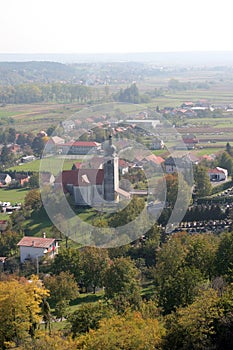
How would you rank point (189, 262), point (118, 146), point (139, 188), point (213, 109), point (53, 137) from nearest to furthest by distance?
point (189, 262)
point (139, 188)
point (118, 146)
point (53, 137)
point (213, 109)

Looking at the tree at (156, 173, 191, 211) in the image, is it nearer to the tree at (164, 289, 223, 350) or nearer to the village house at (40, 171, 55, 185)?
the village house at (40, 171, 55, 185)

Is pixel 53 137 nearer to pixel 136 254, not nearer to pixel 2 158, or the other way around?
pixel 2 158

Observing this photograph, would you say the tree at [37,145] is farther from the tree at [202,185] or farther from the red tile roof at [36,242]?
the red tile roof at [36,242]

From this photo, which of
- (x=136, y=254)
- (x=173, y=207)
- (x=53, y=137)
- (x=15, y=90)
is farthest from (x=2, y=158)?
(x=15, y=90)

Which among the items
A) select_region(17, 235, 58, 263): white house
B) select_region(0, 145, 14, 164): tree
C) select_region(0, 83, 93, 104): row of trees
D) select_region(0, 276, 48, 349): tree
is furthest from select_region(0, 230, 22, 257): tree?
select_region(0, 83, 93, 104): row of trees

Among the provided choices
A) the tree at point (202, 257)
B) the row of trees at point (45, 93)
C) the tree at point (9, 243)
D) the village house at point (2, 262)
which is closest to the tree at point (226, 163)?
the tree at point (9, 243)

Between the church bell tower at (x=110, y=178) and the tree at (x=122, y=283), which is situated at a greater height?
the church bell tower at (x=110, y=178)
